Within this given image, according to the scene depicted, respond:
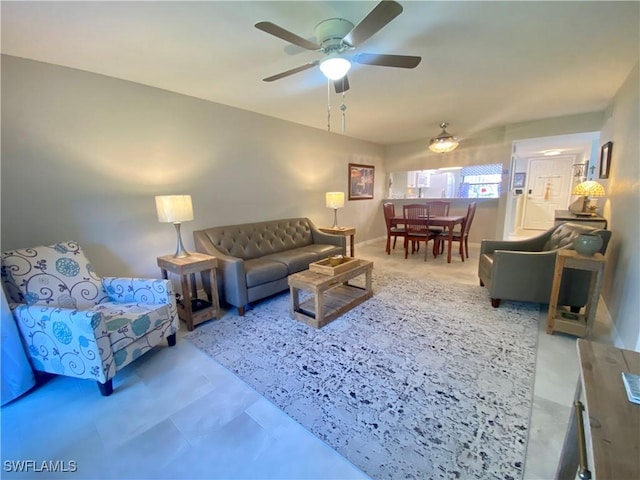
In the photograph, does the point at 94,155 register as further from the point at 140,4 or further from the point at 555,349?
the point at 555,349

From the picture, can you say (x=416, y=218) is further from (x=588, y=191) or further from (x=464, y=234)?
(x=588, y=191)

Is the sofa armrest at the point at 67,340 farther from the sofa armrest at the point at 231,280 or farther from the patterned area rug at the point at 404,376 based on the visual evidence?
the sofa armrest at the point at 231,280

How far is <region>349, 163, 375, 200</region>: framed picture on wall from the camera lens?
5.66m

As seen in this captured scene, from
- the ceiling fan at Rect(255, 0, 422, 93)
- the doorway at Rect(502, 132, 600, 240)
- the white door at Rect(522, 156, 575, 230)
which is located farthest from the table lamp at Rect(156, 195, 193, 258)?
the white door at Rect(522, 156, 575, 230)

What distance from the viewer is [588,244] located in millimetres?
2178

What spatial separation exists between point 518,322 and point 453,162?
12.8 feet

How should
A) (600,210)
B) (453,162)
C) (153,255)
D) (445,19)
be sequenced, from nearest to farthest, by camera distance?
(445,19) < (153,255) < (600,210) < (453,162)

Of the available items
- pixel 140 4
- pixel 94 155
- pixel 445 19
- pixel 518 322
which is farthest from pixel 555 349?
pixel 94 155

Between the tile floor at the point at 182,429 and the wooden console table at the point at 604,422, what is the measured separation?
0.52m

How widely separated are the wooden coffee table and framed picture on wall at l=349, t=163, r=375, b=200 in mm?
2911

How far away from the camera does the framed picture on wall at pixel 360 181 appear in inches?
223

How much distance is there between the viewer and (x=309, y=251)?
3.67 metres

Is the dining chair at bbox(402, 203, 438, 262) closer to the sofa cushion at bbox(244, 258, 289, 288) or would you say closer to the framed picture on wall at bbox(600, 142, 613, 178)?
the framed picture on wall at bbox(600, 142, 613, 178)

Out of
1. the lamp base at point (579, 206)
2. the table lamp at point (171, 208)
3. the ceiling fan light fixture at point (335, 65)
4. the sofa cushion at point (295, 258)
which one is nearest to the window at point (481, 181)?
the lamp base at point (579, 206)
